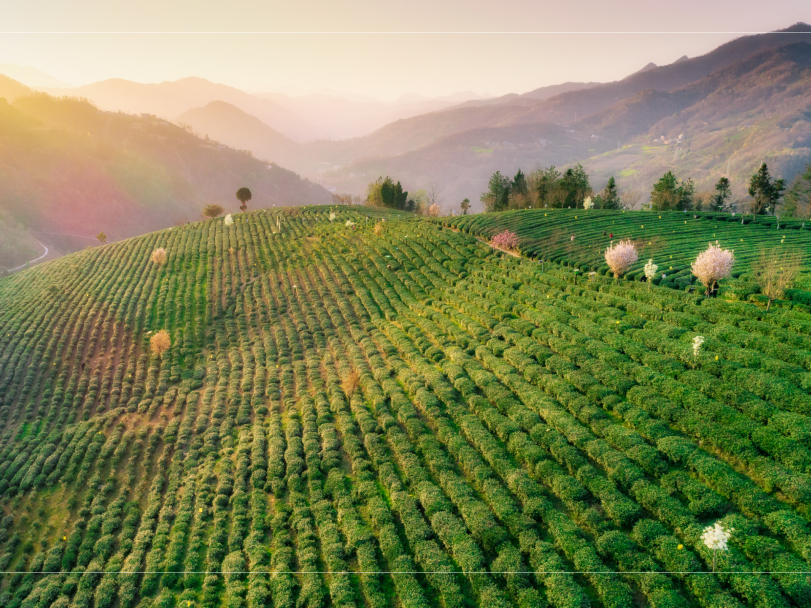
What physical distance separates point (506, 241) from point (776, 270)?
24.6 meters

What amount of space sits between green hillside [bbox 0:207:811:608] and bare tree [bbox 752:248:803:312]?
1.98 m

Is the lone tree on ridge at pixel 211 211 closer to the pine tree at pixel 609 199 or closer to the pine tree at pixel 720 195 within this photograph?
the pine tree at pixel 609 199

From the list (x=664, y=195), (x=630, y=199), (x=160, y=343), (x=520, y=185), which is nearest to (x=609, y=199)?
(x=664, y=195)

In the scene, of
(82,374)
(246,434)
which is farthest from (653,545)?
(82,374)

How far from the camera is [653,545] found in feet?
44.2

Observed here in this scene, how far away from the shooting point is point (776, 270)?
29359 millimetres

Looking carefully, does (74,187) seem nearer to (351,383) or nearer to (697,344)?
(351,383)

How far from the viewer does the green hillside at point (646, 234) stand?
4069 centimetres

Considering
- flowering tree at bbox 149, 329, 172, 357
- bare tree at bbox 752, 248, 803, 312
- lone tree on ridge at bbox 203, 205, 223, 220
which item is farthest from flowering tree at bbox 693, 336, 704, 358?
lone tree on ridge at bbox 203, 205, 223, 220

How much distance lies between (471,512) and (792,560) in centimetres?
930

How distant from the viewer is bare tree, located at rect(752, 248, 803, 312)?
24344 mm

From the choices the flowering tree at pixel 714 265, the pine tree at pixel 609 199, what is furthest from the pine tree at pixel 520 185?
the flowering tree at pixel 714 265

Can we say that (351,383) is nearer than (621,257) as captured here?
Yes

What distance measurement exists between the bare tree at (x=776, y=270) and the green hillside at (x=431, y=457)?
1.98m
